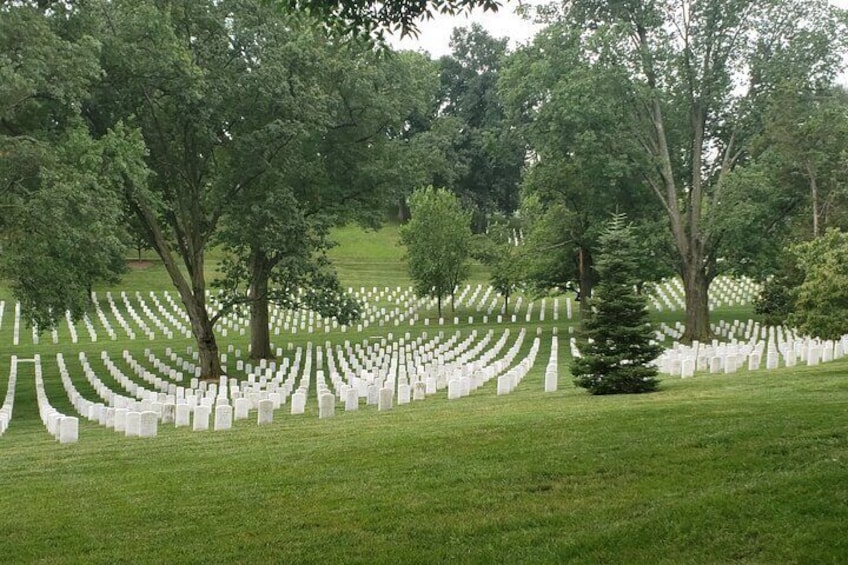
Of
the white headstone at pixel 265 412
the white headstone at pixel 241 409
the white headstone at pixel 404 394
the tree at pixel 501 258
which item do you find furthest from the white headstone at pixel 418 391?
the tree at pixel 501 258

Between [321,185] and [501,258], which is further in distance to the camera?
[501,258]

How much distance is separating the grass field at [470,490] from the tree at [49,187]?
7647 mm

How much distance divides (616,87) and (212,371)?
57.4ft

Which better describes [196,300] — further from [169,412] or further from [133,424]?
[133,424]

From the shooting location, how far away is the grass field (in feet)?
20.0

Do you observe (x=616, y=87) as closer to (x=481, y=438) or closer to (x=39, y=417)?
(x=39, y=417)

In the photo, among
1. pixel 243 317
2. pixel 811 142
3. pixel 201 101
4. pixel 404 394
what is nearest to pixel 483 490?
pixel 404 394

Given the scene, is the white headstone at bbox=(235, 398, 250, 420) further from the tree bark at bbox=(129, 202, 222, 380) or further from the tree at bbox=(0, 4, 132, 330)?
the tree bark at bbox=(129, 202, 222, 380)

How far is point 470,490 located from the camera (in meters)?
7.55

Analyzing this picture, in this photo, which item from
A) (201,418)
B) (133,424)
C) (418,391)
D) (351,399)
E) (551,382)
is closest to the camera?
(133,424)

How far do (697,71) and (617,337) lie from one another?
2151cm

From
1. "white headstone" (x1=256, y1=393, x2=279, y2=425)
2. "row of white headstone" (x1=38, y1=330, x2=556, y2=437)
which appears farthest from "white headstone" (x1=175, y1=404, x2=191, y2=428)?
"white headstone" (x1=256, y1=393, x2=279, y2=425)

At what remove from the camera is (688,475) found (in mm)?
7480

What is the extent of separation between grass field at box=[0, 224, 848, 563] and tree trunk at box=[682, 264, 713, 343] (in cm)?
2070
